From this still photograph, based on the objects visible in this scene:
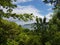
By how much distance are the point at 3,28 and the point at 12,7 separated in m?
0.72

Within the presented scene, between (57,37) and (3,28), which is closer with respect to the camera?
(3,28)

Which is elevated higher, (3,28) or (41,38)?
(3,28)

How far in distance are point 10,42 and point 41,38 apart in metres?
22.9

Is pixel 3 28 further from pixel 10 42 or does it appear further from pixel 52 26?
pixel 52 26

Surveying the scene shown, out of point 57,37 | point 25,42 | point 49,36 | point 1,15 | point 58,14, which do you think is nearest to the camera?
point 1,15

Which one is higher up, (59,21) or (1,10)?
(1,10)

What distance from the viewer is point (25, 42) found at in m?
30.7

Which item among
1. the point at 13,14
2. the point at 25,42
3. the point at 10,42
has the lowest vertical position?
the point at 25,42

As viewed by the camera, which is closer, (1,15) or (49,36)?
(1,15)

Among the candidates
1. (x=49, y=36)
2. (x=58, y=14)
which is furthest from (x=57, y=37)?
(x=58, y=14)

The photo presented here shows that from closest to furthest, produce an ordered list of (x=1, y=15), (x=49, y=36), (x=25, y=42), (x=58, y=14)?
(x=1, y=15) < (x=49, y=36) < (x=25, y=42) < (x=58, y=14)

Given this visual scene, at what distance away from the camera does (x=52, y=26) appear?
2875cm

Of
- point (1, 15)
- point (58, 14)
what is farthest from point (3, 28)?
point (58, 14)

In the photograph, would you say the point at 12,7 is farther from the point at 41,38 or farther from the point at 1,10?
the point at 41,38
